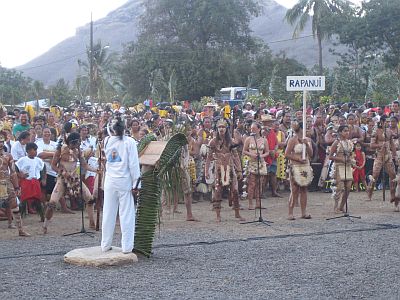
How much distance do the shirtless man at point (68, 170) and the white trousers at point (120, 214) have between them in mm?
2591

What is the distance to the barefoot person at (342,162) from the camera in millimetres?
13844

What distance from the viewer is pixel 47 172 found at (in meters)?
14.3

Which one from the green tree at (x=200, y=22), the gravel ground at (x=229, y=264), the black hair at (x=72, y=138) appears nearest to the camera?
the gravel ground at (x=229, y=264)

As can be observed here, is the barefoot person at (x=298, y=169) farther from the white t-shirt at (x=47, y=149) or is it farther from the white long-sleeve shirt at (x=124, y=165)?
the white t-shirt at (x=47, y=149)

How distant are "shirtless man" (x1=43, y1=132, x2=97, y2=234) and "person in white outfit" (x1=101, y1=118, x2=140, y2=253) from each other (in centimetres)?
260

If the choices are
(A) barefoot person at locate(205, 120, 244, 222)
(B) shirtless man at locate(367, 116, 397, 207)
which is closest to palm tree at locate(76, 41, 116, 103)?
(B) shirtless man at locate(367, 116, 397, 207)

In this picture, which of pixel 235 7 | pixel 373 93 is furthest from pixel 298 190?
pixel 235 7

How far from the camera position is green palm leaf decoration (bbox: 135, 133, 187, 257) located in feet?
32.0

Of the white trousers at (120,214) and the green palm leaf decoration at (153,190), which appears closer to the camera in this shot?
the white trousers at (120,214)

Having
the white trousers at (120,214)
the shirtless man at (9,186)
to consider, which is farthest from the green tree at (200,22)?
the white trousers at (120,214)

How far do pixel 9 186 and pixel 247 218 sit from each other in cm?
450

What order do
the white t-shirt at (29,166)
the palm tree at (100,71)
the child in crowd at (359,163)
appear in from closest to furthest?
the white t-shirt at (29,166) → the child in crowd at (359,163) → the palm tree at (100,71)

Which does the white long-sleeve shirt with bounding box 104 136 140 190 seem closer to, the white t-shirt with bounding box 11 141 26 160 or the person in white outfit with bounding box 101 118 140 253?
the person in white outfit with bounding box 101 118 140 253

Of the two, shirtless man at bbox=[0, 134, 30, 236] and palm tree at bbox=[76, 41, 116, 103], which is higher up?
palm tree at bbox=[76, 41, 116, 103]
